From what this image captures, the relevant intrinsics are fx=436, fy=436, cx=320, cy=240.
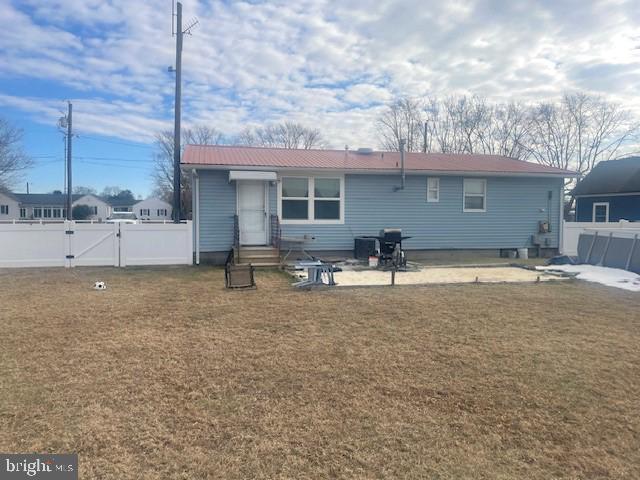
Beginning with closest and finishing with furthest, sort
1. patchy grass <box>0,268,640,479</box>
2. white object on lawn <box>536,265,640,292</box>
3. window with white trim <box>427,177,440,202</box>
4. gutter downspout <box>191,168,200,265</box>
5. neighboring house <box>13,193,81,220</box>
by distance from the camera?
patchy grass <box>0,268,640,479</box>, white object on lawn <box>536,265,640,292</box>, gutter downspout <box>191,168,200,265</box>, window with white trim <box>427,177,440,202</box>, neighboring house <box>13,193,81,220</box>

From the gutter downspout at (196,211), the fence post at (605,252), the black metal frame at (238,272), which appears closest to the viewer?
the black metal frame at (238,272)

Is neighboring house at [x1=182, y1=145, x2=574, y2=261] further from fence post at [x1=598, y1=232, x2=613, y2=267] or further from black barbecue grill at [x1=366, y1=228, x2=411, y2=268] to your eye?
fence post at [x1=598, y1=232, x2=613, y2=267]

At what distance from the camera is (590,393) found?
3.47 metres

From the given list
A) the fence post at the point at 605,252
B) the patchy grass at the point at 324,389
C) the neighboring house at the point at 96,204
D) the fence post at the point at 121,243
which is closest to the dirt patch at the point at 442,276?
the fence post at the point at 605,252

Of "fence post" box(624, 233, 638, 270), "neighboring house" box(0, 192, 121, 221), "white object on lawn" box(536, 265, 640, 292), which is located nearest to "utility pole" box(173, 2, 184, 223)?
"white object on lawn" box(536, 265, 640, 292)

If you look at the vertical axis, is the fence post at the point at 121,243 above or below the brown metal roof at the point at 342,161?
below

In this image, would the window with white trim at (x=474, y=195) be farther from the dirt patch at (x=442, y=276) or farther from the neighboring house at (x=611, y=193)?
the neighboring house at (x=611, y=193)

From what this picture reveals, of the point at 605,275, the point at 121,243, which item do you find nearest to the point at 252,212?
the point at 121,243

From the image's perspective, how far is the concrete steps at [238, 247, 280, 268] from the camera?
1122 centimetres

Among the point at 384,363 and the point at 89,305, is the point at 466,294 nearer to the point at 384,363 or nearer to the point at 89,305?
the point at 384,363

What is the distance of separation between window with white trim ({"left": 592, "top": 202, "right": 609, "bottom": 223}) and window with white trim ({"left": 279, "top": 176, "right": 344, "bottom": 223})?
61.7 ft

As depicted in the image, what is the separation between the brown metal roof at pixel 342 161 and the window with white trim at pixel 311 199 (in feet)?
1.70

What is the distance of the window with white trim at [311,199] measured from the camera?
1243 cm

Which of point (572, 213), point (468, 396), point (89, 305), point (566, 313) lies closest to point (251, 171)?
point (89, 305)
